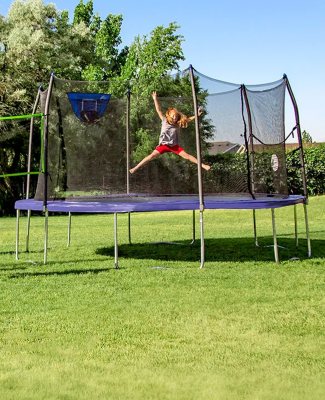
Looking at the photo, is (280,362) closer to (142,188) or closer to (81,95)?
(81,95)

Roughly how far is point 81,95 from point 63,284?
9.18 ft

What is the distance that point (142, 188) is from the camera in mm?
8578

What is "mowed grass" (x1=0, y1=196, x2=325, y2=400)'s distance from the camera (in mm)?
2746

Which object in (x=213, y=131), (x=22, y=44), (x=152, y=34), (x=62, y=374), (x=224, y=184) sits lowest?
(x=62, y=374)

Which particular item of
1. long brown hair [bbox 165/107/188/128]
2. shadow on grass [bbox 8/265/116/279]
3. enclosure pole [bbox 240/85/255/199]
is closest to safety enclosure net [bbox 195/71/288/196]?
enclosure pole [bbox 240/85/255/199]

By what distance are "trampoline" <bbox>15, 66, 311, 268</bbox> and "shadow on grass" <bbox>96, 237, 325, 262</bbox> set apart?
425 millimetres

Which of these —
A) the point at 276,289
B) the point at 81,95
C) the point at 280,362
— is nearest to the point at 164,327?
the point at 280,362

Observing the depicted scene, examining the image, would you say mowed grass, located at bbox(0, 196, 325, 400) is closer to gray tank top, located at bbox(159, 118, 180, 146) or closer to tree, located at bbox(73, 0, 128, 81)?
gray tank top, located at bbox(159, 118, 180, 146)

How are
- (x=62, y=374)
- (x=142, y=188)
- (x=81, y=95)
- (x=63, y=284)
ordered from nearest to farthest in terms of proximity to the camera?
(x=62, y=374), (x=63, y=284), (x=81, y=95), (x=142, y=188)

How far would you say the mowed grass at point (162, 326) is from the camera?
2.75 metres

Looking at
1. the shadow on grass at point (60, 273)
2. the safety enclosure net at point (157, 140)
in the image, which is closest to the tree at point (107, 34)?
the safety enclosure net at point (157, 140)

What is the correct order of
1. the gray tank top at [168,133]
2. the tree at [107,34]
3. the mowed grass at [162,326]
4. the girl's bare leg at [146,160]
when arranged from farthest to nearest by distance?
the tree at [107,34] < the girl's bare leg at [146,160] < the gray tank top at [168,133] < the mowed grass at [162,326]

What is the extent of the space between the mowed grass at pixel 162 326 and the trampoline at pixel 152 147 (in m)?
0.71

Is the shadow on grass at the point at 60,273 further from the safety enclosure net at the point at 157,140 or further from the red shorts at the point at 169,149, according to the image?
the red shorts at the point at 169,149
